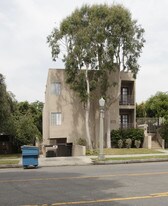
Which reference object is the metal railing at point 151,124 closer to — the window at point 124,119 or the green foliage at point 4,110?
the window at point 124,119

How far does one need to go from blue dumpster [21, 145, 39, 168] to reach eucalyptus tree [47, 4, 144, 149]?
1535 centimetres

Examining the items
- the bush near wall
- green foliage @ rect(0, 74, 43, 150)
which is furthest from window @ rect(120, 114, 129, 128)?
green foliage @ rect(0, 74, 43, 150)

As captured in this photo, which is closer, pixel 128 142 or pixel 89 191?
pixel 89 191

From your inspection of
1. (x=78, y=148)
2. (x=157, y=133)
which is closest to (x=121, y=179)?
(x=78, y=148)

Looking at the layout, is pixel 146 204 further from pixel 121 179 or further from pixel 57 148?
pixel 57 148

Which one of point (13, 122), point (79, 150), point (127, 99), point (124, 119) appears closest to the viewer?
point (79, 150)

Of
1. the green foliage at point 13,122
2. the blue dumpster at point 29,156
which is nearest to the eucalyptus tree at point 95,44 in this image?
the green foliage at point 13,122

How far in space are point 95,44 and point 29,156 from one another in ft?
56.1

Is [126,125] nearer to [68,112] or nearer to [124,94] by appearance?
[124,94]

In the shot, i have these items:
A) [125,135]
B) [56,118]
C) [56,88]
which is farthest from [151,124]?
[56,88]

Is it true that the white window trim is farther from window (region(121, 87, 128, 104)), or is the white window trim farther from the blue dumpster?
the blue dumpster

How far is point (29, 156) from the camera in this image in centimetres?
2044

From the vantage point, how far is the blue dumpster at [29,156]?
2036 cm

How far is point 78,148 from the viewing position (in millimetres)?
34906
